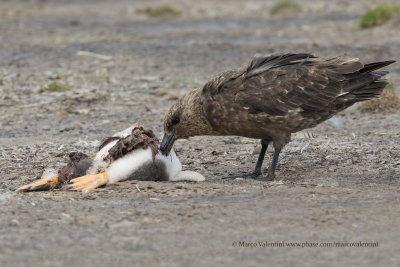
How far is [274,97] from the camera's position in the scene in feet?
23.5

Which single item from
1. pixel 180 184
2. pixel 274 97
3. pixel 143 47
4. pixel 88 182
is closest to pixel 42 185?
pixel 88 182

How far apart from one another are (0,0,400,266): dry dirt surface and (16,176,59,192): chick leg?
0.11 meters

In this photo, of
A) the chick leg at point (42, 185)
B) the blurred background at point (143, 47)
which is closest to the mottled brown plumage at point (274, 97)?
the chick leg at point (42, 185)

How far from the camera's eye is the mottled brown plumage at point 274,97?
7117 millimetres

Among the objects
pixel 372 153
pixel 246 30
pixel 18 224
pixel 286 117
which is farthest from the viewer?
pixel 246 30

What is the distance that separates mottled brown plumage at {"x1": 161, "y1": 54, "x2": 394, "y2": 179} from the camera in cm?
712

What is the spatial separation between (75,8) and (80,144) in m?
24.6

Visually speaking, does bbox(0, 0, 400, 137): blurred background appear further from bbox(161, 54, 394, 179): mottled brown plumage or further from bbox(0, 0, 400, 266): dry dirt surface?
bbox(161, 54, 394, 179): mottled brown plumage

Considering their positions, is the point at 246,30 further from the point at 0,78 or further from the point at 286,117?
the point at 286,117

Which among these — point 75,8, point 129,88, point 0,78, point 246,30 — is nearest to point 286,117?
point 129,88

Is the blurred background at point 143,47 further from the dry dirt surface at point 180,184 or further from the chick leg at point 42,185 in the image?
the chick leg at point 42,185

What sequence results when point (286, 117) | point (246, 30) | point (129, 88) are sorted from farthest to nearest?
point (246, 30), point (129, 88), point (286, 117)

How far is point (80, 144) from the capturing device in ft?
29.6

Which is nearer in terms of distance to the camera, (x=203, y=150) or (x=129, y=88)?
(x=203, y=150)
